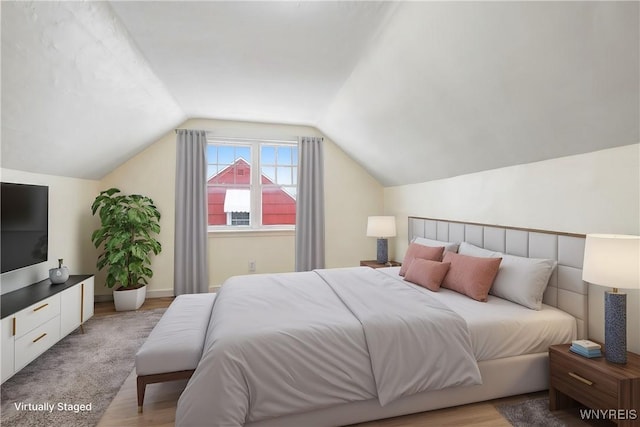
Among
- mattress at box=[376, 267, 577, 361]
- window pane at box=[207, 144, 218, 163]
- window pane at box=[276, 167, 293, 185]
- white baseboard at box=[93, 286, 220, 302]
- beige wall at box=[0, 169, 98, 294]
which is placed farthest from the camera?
window pane at box=[276, 167, 293, 185]

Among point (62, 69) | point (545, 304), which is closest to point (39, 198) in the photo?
point (62, 69)

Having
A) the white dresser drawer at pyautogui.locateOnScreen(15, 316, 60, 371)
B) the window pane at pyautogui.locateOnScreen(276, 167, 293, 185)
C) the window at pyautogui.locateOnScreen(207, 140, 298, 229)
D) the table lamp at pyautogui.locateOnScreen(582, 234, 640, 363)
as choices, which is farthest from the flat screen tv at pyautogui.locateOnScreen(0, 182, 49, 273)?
the table lamp at pyautogui.locateOnScreen(582, 234, 640, 363)

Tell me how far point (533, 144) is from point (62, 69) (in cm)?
335

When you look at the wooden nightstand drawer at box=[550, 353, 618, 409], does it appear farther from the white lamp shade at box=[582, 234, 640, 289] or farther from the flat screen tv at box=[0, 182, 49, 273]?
the flat screen tv at box=[0, 182, 49, 273]

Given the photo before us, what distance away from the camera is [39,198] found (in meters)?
2.76

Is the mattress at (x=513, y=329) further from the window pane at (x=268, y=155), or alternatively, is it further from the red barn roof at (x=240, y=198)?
the window pane at (x=268, y=155)

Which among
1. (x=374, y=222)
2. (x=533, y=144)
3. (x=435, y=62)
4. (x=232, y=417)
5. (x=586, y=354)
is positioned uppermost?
(x=435, y=62)

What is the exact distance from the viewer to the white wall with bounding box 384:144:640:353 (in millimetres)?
1881

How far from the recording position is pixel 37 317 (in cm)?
234

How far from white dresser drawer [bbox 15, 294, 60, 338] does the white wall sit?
12.5 ft

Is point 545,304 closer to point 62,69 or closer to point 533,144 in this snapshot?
point 533,144

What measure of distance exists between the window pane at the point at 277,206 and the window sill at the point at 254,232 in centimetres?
19

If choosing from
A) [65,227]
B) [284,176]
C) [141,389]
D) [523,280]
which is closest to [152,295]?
[65,227]

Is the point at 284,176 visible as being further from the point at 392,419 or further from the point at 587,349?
the point at 587,349
